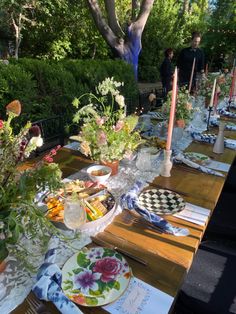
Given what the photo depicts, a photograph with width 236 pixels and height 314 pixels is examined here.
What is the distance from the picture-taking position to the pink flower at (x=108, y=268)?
2.77 ft

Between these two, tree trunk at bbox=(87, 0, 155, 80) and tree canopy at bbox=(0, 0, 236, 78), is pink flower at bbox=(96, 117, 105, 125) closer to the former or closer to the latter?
tree trunk at bbox=(87, 0, 155, 80)

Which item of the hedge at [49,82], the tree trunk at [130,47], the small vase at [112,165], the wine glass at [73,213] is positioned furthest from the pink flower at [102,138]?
the tree trunk at [130,47]

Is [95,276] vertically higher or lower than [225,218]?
higher

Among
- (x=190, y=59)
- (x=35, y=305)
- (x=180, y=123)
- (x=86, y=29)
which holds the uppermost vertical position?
(x=86, y=29)

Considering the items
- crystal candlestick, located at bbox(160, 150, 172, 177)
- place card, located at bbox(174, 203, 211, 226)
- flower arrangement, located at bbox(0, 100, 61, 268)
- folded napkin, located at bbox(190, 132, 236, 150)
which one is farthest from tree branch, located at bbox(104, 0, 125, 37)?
flower arrangement, located at bbox(0, 100, 61, 268)

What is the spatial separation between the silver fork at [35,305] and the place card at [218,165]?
3.96ft

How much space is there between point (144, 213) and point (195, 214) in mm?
226

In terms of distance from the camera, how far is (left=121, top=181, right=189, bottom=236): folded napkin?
105 cm

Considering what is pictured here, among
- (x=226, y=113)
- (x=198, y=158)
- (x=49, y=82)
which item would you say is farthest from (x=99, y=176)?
(x=49, y=82)

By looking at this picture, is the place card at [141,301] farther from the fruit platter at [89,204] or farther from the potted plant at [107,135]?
the potted plant at [107,135]

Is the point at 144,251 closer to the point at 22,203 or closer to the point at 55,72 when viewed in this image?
the point at 22,203

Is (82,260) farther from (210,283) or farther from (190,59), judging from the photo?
(190,59)

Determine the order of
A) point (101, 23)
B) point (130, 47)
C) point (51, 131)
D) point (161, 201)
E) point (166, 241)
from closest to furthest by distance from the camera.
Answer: point (166, 241) < point (161, 201) < point (51, 131) < point (101, 23) < point (130, 47)

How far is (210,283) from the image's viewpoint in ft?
4.09
